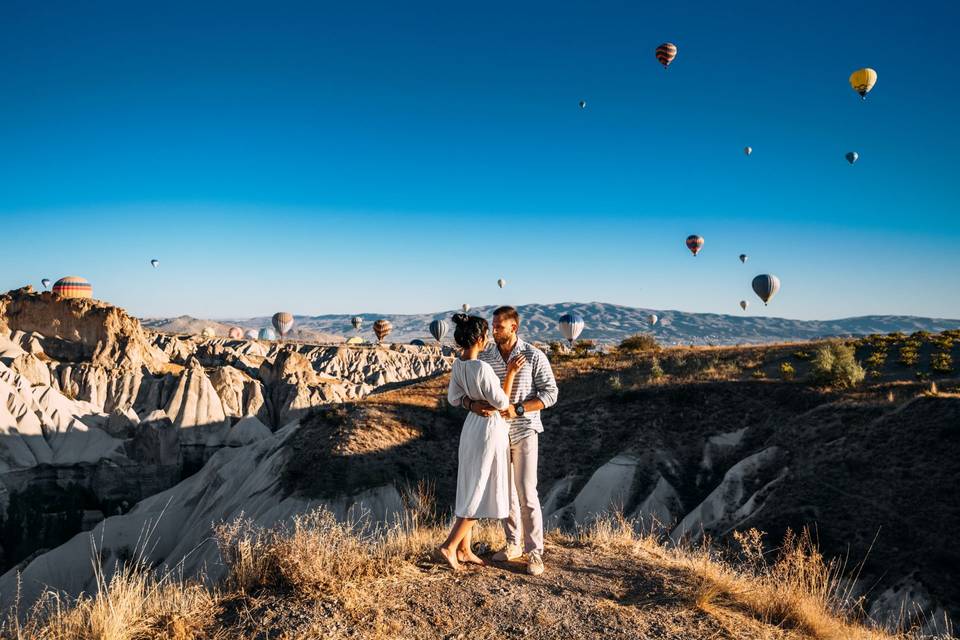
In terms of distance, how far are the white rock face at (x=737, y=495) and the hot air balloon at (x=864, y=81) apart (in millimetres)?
29552

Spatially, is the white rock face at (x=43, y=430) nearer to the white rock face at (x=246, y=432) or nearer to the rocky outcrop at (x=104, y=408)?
the rocky outcrop at (x=104, y=408)

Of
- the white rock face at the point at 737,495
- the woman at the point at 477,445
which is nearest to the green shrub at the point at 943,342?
the white rock face at the point at 737,495

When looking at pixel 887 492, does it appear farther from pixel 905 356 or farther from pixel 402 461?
pixel 905 356

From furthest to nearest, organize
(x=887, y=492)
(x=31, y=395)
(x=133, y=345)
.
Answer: (x=133, y=345) < (x=31, y=395) < (x=887, y=492)

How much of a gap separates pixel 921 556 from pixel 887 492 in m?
2.31

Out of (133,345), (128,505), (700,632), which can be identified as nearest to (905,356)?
(700,632)

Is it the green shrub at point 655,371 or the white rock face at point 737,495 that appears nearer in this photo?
the white rock face at point 737,495

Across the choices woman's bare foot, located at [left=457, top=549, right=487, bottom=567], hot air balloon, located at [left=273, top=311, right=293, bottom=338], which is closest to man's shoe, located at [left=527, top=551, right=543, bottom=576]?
woman's bare foot, located at [left=457, top=549, right=487, bottom=567]

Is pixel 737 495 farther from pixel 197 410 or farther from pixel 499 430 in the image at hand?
pixel 197 410

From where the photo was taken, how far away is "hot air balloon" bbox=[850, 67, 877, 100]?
1372 inches

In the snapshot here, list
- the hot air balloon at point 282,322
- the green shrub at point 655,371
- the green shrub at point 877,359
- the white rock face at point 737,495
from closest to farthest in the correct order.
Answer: the white rock face at point 737,495 < the green shrub at point 655,371 < the green shrub at point 877,359 < the hot air balloon at point 282,322

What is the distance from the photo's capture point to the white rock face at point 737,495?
13875 mm

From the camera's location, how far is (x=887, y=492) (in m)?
12.0

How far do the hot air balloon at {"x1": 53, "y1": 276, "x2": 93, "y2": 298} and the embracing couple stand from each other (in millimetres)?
93077
